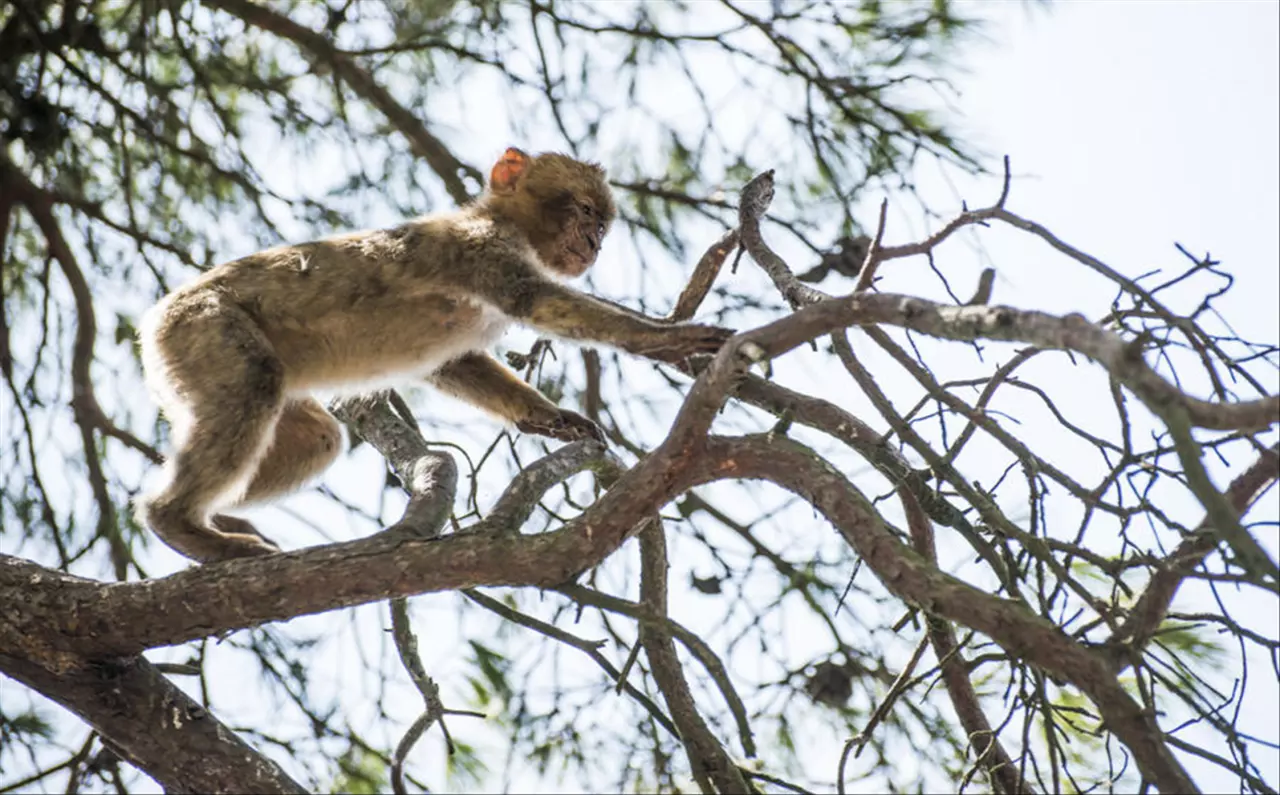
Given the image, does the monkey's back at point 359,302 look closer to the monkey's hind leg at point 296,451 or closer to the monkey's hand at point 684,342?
the monkey's hind leg at point 296,451

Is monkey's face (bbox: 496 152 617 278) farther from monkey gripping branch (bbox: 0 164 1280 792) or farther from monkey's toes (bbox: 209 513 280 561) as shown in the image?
monkey's toes (bbox: 209 513 280 561)

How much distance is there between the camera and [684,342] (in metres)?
3.71

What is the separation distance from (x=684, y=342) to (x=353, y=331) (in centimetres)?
145

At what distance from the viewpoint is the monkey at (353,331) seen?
420 centimetres

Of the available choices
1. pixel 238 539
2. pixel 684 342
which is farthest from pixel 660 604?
pixel 238 539

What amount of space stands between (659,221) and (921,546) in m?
2.50

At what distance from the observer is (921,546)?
3791 mm

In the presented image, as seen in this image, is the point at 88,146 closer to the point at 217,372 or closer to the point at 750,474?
the point at 217,372

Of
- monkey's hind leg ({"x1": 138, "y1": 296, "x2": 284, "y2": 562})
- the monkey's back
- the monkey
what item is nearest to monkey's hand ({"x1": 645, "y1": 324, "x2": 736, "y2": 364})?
the monkey

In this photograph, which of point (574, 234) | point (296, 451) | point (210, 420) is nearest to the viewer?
point (210, 420)

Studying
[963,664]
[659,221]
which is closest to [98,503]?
[659,221]

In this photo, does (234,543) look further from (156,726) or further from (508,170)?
(508,170)

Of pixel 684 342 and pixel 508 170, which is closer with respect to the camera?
pixel 684 342

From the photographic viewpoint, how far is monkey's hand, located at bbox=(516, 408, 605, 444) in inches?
185
